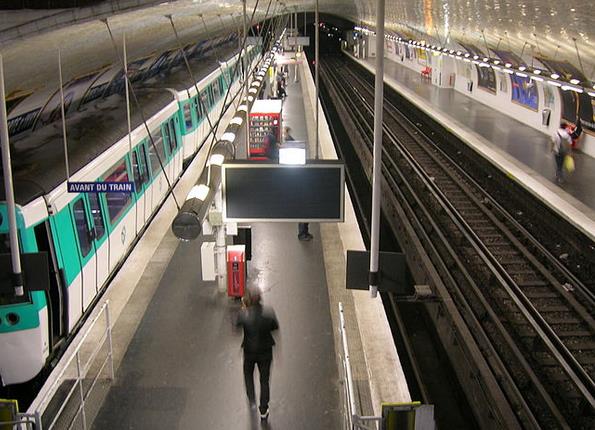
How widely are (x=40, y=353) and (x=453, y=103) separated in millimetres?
25192

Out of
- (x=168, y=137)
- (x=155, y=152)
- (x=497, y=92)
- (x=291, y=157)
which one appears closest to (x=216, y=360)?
(x=291, y=157)

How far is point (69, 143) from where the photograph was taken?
8.64 metres

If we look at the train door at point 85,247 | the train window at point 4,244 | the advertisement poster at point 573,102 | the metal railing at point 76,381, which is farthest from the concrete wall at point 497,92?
the train window at point 4,244

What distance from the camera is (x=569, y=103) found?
19.2 m

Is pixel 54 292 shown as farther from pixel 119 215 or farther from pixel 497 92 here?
pixel 497 92

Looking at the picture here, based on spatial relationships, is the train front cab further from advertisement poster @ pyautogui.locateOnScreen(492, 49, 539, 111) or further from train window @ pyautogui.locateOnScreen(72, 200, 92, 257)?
advertisement poster @ pyautogui.locateOnScreen(492, 49, 539, 111)

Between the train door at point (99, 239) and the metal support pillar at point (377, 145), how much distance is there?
3586mm

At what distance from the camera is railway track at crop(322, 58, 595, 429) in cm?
786

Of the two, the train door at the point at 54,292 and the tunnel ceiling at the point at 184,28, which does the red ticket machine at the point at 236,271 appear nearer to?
the train door at the point at 54,292

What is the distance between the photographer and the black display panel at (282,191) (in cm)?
811

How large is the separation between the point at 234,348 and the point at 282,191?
188cm

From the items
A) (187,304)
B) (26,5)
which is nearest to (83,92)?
(187,304)

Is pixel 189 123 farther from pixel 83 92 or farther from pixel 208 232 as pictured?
pixel 208 232

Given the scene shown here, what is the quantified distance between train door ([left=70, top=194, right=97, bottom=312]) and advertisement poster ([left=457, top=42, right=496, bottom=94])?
63.6 ft
